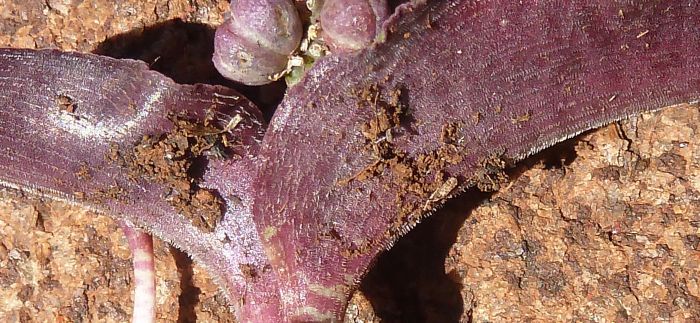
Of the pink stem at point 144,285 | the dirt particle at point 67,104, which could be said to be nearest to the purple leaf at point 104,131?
the dirt particle at point 67,104

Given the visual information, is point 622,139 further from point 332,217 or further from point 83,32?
point 83,32

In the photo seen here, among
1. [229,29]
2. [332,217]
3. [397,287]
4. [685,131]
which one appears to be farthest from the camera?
[397,287]

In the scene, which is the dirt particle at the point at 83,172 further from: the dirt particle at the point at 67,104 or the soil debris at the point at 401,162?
the soil debris at the point at 401,162

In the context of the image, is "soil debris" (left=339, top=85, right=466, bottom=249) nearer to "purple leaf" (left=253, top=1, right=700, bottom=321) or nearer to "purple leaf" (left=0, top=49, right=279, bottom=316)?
"purple leaf" (left=253, top=1, right=700, bottom=321)

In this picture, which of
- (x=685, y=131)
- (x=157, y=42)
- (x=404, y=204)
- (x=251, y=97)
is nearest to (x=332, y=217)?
(x=404, y=204)

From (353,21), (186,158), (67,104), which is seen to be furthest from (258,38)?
(67,104)

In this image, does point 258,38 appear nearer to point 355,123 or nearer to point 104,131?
point 355,123
